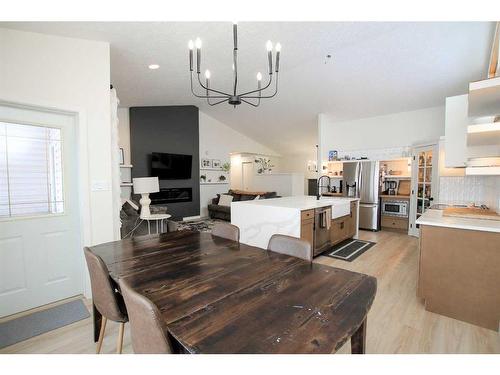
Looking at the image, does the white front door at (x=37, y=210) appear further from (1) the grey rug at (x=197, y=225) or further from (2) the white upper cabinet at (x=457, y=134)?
(2) the white upper cabinet at (x=457, y=134)

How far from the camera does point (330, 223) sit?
3572 mm

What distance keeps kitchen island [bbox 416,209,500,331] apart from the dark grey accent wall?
18.6 ft

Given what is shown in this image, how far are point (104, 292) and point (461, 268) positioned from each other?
274cm

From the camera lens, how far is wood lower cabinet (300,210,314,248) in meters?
3.01

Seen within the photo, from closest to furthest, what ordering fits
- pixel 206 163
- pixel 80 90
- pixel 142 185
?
pixel 80 90 → pixel 142 185 → pixel 206 163

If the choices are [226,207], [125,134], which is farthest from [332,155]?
[125,134]

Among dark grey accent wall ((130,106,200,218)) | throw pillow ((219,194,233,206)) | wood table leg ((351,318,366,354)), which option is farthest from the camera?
throw pillow ((219,194,233,206))

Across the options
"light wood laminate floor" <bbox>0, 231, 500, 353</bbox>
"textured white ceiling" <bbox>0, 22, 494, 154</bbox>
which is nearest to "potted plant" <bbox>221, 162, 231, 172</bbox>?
"textured white ceiling" <bbox>0, 22, 494, 154</bbox>

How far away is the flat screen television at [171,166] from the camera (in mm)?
6199

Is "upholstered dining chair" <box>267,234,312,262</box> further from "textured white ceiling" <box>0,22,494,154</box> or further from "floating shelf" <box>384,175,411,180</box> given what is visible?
"floating shelf" <box>384,175,411,180</box>

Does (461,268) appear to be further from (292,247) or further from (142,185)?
(142,185)

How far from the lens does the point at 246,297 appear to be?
3.53 feet
